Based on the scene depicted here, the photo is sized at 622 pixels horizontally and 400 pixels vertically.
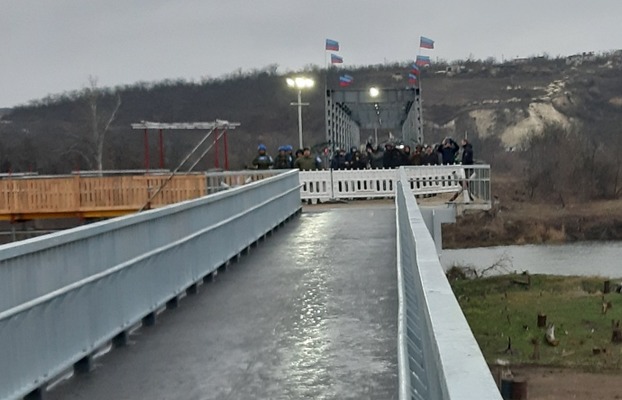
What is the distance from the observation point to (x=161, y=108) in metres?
152

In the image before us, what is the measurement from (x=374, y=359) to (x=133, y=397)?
2.09 metres

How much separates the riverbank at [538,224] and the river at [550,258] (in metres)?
0.96

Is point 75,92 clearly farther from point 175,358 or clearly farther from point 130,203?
A: point 175,358

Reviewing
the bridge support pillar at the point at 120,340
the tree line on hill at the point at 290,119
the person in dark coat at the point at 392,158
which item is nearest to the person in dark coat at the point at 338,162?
the person in dark coat at the point at 392,158

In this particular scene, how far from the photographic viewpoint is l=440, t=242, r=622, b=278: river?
47.7 metres

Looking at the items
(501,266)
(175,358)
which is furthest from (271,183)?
(501,266)

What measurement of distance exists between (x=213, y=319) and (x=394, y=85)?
438 feet

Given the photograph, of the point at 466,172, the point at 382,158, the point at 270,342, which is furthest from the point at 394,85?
the point at 270,342

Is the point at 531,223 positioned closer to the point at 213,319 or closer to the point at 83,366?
the point at 213,319

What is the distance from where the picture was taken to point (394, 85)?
14188cm

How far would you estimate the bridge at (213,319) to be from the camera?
5695 millimetres

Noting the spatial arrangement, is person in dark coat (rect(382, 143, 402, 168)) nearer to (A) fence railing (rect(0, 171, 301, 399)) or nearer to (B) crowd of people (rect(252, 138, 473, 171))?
(B) crowd of people (rect(252, 138, 473, 171))

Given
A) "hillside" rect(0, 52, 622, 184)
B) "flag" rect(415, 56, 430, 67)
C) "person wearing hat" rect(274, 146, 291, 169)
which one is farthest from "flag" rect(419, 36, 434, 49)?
"hillside" rect(0, 52, 622, 184)

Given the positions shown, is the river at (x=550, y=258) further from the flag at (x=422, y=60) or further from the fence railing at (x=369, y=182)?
the fence railing at (x=369, y=182)
